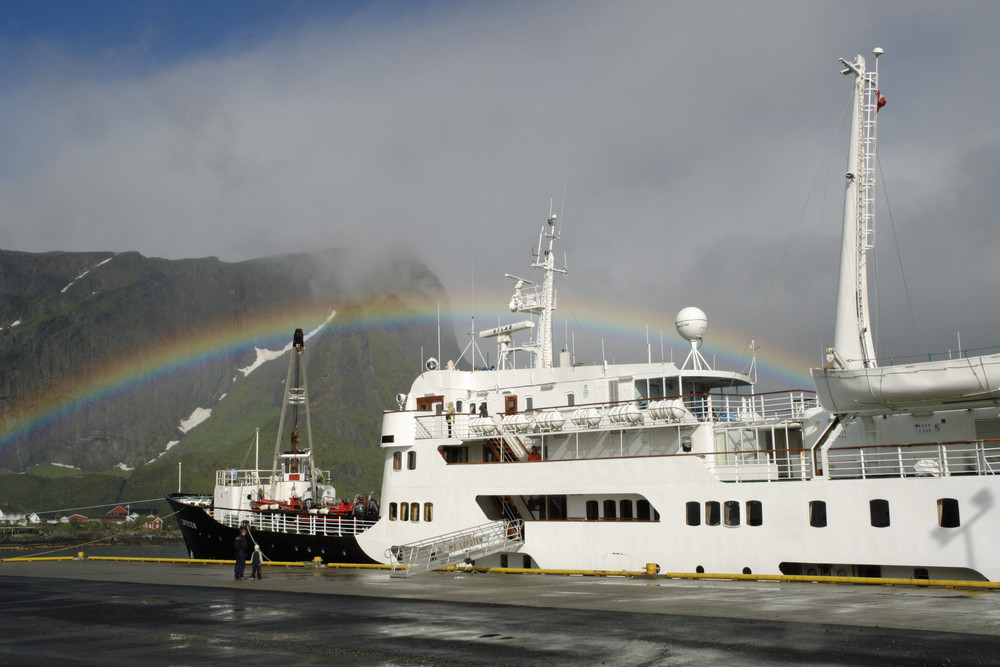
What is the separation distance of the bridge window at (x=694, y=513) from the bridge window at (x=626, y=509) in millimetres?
2712

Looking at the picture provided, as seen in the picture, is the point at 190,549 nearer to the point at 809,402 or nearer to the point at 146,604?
the point at 146,604

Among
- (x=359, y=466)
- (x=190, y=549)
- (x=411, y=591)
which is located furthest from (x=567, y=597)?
(x=359, y=466)

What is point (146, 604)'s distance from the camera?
1766 cm

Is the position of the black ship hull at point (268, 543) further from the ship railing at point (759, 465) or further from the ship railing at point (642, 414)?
the ship railing at point (759, 465)

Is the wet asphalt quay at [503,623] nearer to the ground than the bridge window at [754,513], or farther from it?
nearer to the ground

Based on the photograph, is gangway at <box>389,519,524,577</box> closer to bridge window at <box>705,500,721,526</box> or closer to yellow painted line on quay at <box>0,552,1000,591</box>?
yellow painted line on quay at <box>0,552,1000,591</box>

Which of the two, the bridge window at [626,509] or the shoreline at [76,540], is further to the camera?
the shoreline at [76,540]

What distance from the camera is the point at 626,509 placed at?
2555cm

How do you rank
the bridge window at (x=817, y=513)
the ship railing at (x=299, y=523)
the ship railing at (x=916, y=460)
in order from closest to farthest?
the ship railing at (x=916, y=460)
the bridge window at (x=817, y=513)
the ship railing at (x=299, y=523)

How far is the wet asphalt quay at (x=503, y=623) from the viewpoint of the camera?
34.4 ft

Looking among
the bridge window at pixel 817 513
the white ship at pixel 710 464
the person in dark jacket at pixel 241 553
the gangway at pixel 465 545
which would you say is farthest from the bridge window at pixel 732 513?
the person in dark jacket at pixel 241 553

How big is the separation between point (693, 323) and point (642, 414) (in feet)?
14.8

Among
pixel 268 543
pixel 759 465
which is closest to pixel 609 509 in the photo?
pixel 759 465

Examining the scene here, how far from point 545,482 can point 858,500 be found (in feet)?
31.9
